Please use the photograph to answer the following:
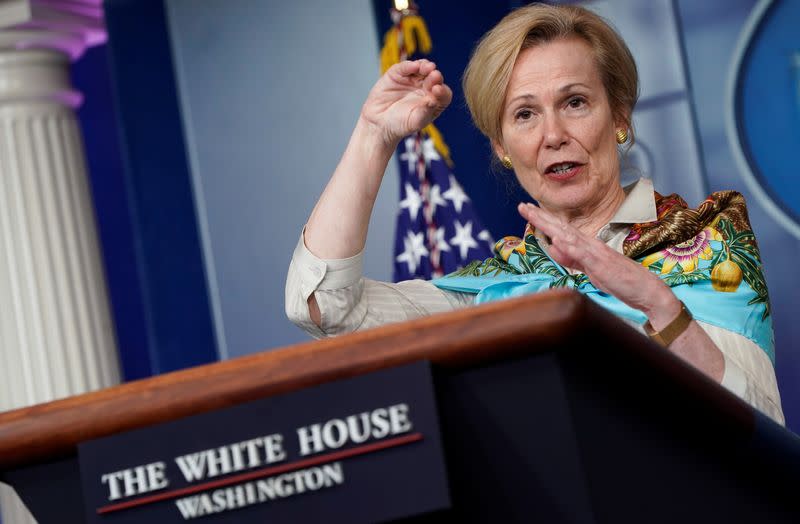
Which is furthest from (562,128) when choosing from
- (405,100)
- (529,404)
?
(529,404)

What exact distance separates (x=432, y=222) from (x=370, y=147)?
177 centimetres

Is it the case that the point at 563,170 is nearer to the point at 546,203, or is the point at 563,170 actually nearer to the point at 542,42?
the point at 546,203

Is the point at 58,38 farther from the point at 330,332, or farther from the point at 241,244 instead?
the point at 330,332

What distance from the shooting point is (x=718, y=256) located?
174 cm

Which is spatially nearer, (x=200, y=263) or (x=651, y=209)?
(x=651, y=209)

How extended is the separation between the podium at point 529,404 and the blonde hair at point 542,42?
3.60ft

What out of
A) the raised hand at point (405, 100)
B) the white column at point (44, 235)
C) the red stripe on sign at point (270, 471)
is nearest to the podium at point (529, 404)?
the red stripe on sign at point (270, 471)

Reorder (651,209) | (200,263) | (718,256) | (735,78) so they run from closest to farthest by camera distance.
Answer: (718,256) < (651,209) < (735,78) < (200,263)

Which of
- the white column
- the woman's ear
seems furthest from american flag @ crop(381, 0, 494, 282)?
the woman's ear

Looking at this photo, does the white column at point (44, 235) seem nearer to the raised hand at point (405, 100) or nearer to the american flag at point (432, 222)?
the american flag at point (432, 222)

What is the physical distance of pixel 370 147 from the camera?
174 centimetres

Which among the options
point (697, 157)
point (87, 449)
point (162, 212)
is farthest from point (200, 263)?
point (87, 449)

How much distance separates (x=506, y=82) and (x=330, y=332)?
509 millimetres

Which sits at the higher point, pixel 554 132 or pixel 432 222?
pixel 432 222
